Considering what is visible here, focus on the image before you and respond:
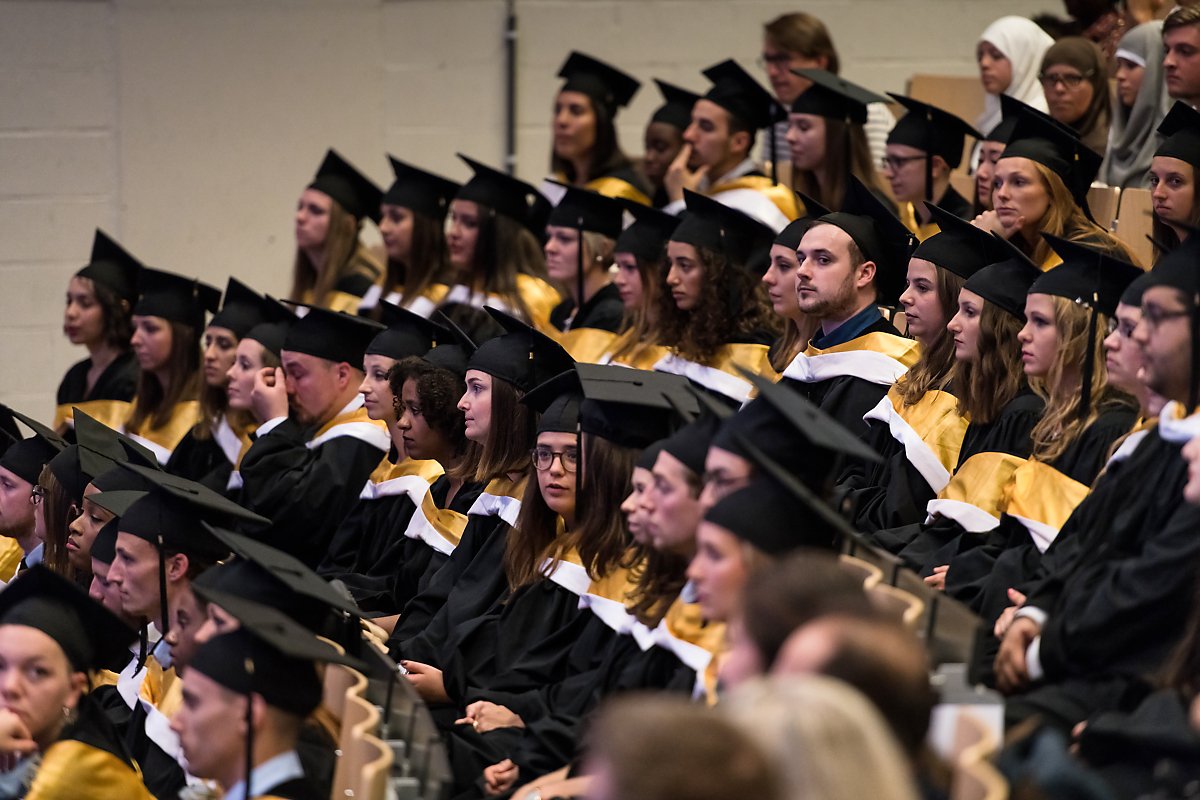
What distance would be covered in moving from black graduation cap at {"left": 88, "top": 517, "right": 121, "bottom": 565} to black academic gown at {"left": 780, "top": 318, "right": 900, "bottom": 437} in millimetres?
2142

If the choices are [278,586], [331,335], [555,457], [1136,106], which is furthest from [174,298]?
[1136,106]

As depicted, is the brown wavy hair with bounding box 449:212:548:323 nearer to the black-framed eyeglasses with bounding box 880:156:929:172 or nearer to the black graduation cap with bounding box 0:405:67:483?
the black-framed eyeglasses with bounding box 880:156:929:172

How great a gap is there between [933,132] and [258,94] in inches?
164

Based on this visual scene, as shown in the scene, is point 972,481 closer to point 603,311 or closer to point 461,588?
point 461,588

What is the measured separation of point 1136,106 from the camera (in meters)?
6.45

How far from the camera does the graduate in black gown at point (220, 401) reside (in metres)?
6.68

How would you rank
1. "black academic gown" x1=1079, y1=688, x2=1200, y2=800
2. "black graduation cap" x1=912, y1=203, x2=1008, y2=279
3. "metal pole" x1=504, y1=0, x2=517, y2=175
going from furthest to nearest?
"metal pole" x1=504, y1=0, x2=517, y2=175
"black graduation cap" x1=912, y1=203, x2=1008, y2=279
"black academic gown" x1=1079, y1=688, x2=1200, y2=800

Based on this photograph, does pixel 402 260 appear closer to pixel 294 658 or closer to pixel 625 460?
pixel 625 460

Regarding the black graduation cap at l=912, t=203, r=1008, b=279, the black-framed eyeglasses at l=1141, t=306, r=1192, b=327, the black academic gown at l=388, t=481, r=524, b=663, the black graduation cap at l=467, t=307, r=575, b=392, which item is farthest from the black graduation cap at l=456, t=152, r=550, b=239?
the black-framed eyeglasses at l=1141, t=306, r=1192, b=327

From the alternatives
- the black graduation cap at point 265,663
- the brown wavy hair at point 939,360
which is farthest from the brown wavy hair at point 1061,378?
the black graduation cap at point 265,663

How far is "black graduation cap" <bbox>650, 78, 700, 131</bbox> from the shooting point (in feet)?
26.1

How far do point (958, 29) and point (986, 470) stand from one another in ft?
18.5

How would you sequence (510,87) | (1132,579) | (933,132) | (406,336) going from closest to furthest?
(1132,579) → (406,336) → (933,132) → (510,87)

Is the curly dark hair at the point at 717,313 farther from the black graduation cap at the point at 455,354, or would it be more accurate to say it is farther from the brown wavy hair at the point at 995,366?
the brown wavy hair at the point at 995,366
